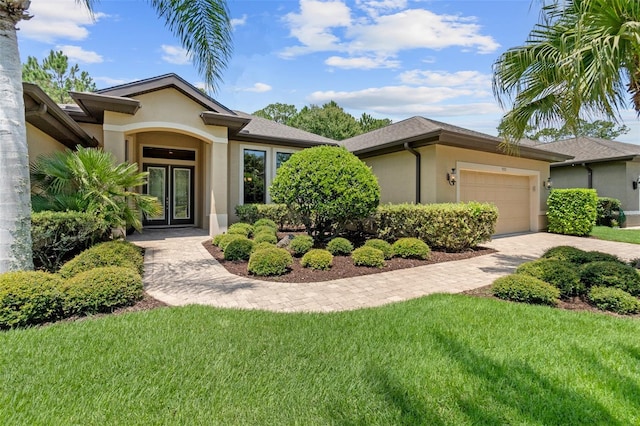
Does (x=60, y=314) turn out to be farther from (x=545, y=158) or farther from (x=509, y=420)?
(x=545, y=158)

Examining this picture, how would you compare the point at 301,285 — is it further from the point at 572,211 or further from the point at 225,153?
the point at 572,211

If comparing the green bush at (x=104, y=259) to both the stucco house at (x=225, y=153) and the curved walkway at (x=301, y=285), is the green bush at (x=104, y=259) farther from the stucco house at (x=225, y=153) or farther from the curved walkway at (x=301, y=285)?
the stucco house at (x=225, y=153)

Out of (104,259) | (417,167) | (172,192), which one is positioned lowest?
(104,259)

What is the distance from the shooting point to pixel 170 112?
10.3 m

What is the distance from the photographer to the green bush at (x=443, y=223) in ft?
28.7

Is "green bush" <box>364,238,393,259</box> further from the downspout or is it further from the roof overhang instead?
the roof overhang

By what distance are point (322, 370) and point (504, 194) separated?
12980 mm

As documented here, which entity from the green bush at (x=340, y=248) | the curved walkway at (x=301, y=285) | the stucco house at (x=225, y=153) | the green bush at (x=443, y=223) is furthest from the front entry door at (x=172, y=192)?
the green bush at (x=443, y=223)

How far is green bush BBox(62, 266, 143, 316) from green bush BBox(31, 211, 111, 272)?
1.99m

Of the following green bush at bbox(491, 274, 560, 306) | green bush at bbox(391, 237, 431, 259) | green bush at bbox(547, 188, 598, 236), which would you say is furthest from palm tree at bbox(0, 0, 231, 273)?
green bush at bbox(547, 188, 598, 236)

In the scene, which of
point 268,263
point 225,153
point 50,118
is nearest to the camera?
point 268,263

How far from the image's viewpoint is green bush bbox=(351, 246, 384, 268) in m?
6.92

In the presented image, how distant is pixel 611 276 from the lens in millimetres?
4879

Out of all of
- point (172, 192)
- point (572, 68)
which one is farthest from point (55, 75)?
point (572, 68)
